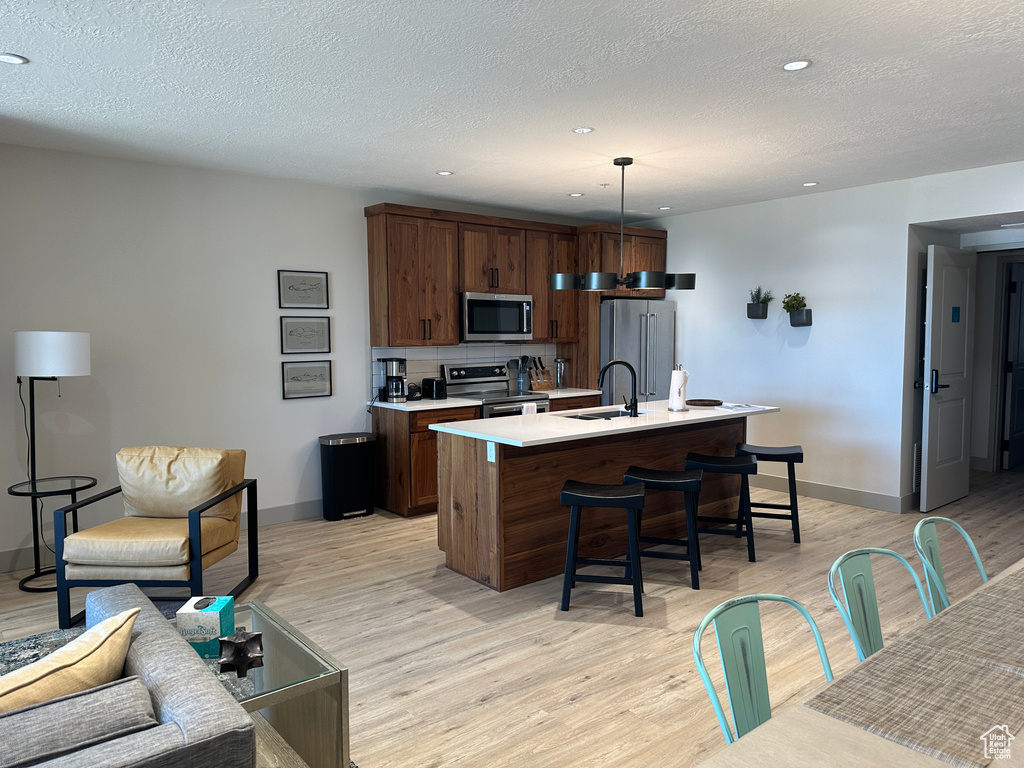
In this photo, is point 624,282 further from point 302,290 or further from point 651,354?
point 302,290

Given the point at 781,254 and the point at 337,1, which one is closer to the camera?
the point at 337,1

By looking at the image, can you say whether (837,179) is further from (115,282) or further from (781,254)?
(115,282)

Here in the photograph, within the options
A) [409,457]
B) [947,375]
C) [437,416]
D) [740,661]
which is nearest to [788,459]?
[947,375]

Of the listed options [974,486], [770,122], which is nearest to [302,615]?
[770,122]

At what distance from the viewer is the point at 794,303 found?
5.93m

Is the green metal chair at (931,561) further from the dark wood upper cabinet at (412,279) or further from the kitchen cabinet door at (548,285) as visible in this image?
the kitchen cabinet door at (548,285)

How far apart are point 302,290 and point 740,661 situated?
4589 millimetres

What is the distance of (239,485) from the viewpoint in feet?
12.8

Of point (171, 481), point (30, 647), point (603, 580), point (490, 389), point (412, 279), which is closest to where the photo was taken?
point (30, 647)

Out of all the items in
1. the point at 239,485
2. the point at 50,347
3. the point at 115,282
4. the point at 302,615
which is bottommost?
the point at 302,615

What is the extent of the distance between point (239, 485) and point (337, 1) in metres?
2.59

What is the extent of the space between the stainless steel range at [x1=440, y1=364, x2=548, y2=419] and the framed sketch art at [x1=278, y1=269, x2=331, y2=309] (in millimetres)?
1268

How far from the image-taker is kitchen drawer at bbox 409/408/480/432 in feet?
17.6

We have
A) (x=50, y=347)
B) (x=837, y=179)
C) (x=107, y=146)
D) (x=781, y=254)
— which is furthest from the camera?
(x=781, y=254)
